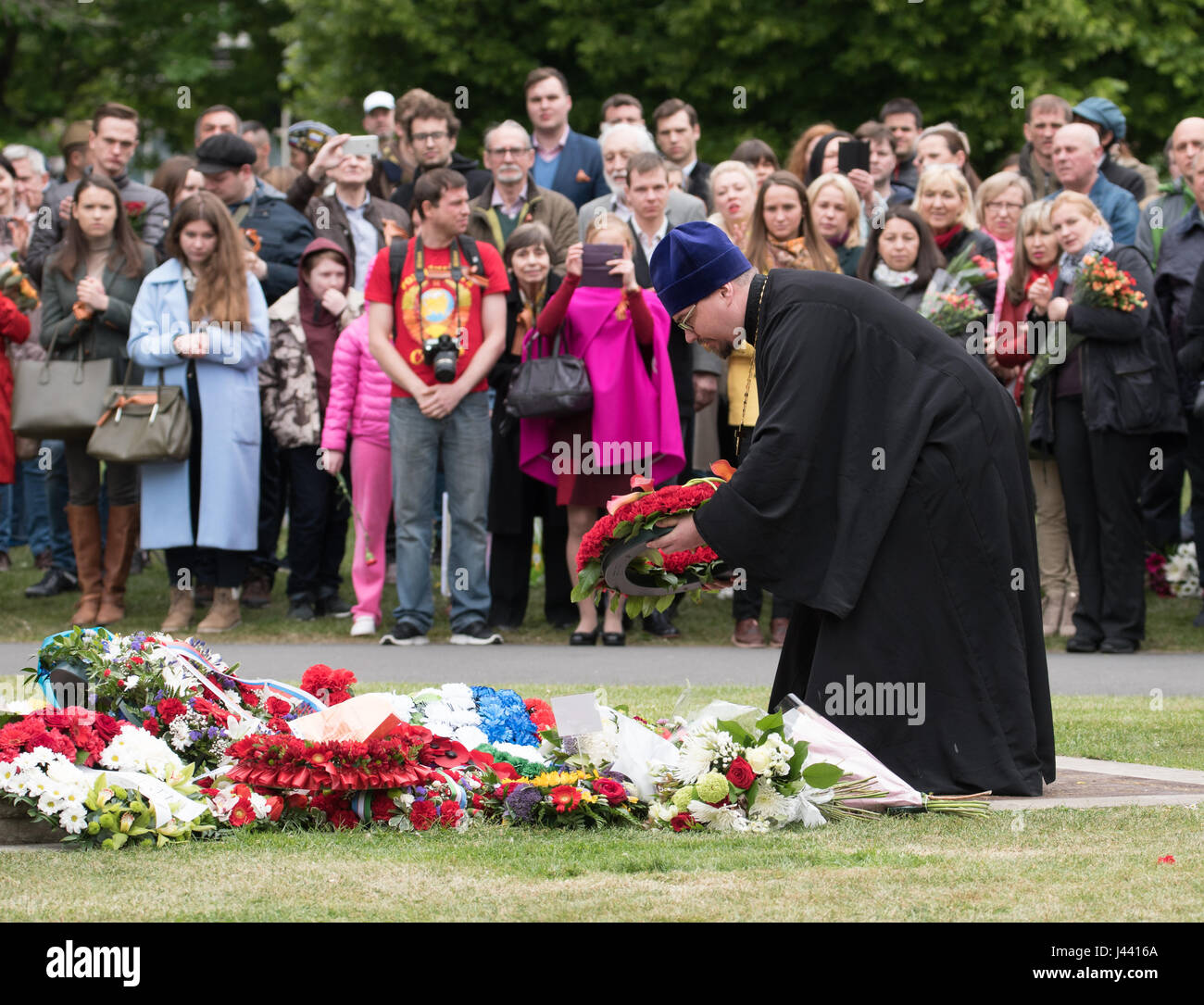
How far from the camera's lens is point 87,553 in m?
12.4

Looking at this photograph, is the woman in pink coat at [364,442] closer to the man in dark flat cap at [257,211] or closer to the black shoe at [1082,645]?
the man in dark flat cap at [257,211]

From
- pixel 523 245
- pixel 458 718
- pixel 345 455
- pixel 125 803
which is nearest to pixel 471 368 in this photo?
pixel 523 245

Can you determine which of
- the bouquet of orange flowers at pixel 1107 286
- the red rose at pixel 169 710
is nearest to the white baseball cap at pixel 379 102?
the bouquet of orange flowers at pixel 1107 286

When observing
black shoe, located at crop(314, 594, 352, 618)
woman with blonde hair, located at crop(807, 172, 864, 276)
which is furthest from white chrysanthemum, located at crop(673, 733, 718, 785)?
black shoe, located at crop(314, 594, 352, 618)

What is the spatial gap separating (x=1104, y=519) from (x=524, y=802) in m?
6.26

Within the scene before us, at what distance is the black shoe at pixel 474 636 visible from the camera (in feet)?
38.4

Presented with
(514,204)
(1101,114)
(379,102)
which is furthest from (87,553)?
(1101,114)

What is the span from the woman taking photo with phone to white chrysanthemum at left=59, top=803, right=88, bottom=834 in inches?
223

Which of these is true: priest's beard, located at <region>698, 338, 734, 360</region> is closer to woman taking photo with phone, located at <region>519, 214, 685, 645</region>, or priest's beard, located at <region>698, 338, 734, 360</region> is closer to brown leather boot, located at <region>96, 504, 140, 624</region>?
woman taking photo with phone, located at <region>519, 214, 685, 645</region>

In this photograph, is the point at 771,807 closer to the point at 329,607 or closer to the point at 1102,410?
the point at 1102,410

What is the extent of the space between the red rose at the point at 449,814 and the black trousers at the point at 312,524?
6.43 meters

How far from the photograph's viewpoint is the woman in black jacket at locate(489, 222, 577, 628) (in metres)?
12.1

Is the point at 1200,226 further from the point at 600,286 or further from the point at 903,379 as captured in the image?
the point at 903,379

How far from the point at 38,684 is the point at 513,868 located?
7.76 feet
